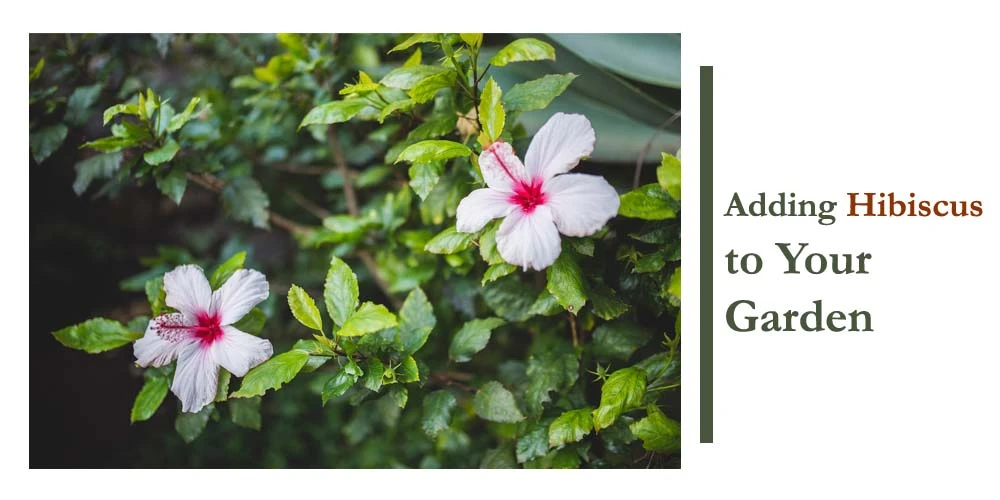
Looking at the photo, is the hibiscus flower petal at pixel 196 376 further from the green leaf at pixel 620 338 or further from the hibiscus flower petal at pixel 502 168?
the green leaf at pixel 620 338

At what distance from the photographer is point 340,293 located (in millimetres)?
1139

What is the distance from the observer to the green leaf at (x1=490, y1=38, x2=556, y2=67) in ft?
3.54

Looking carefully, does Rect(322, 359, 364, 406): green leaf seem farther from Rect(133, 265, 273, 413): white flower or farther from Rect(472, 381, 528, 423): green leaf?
Rect(472, 381, 528, 423): green leaf

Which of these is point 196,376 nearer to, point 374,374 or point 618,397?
point 374,374

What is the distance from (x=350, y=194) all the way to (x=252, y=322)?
564 millimetres

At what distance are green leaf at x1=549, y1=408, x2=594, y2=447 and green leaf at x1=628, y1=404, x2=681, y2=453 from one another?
78 mm

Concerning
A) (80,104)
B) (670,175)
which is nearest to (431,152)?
(670,175)
